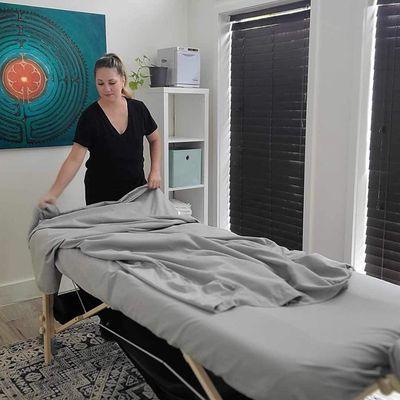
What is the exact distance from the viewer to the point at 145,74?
341 cm

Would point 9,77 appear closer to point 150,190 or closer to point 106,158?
point 106,158

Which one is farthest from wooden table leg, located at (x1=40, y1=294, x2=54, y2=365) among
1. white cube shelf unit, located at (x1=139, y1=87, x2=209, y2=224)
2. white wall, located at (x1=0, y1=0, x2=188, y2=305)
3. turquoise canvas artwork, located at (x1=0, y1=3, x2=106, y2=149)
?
white cube shelf unit, located at (x1=139, y1=87, x2=209, y2=224)

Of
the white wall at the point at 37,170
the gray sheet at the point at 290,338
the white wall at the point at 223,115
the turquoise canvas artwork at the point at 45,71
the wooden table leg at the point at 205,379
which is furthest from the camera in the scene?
the white wall at the point at 37,170

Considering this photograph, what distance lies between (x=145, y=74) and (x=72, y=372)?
1.97 m

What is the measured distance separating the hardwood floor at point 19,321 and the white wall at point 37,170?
0.08m

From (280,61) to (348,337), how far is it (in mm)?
2163

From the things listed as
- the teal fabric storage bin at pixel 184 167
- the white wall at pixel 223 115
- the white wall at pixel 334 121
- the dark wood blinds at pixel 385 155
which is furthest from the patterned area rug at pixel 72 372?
the dark wood blinds at pixel 385 155

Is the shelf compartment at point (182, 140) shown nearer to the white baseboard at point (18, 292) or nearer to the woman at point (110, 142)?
the woman at point (110, 142)

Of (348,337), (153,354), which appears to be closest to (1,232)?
(153,354)

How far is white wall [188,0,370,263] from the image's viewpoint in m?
2.54

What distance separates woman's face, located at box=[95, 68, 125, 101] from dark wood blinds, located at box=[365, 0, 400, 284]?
1.27 metres

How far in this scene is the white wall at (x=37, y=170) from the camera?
3014 millimetres

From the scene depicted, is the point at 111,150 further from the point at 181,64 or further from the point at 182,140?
the point at 181,64

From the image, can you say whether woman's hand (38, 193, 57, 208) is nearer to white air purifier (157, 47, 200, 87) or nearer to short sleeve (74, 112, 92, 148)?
short sleeve (74, 112, 92, 148)
